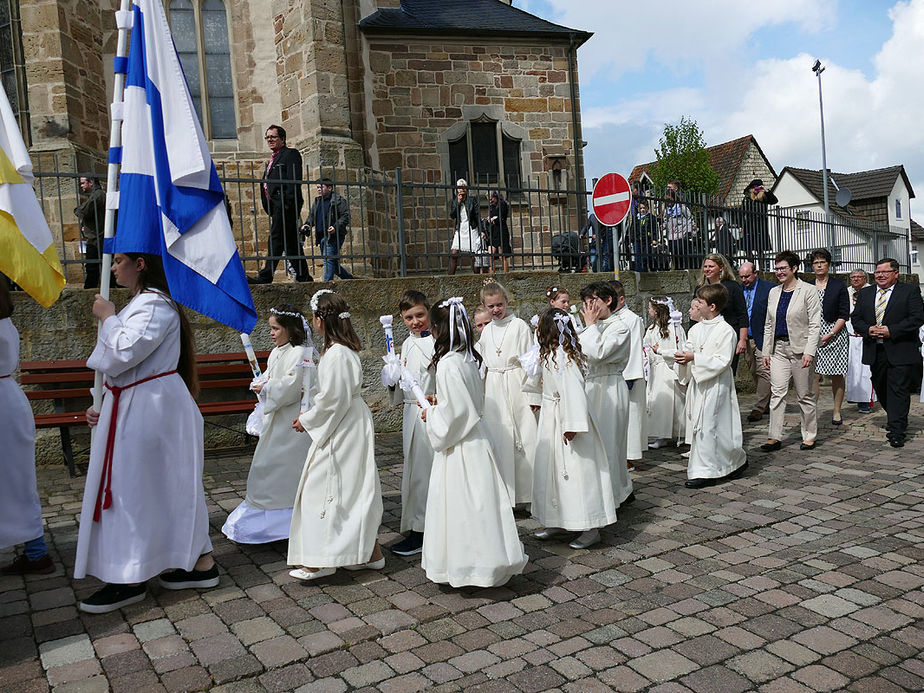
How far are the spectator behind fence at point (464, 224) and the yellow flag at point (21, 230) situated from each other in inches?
244

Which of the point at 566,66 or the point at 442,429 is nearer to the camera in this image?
the point at 442,429

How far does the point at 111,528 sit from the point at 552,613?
2.48 metres

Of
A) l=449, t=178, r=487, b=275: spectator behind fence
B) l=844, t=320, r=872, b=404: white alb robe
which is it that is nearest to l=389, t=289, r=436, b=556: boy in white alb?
l=449, t=178, r=487, b=275: spectator behind fence

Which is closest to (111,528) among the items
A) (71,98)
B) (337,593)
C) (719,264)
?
(337,593)

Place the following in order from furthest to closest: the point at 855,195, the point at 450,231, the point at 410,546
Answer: the point at 855,195, the point at 450,231, the point at 410,546

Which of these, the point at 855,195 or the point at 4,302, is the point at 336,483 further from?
the point at 855,195

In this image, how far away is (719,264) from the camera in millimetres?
8539

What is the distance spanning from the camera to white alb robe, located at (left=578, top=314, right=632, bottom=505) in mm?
6141

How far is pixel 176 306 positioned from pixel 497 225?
7.49m

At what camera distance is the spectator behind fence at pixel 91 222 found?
344 inches

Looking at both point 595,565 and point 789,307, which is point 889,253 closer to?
point 789,307

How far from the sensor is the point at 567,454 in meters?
5.23

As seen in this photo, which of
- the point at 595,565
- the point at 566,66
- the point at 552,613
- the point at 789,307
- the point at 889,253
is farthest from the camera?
the point at 889,253

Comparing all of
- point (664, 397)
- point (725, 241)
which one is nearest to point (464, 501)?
point (664, 397)
